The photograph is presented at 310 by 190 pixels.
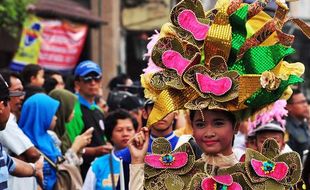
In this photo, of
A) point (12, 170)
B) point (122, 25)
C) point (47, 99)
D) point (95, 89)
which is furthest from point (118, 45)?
point (12, 170)

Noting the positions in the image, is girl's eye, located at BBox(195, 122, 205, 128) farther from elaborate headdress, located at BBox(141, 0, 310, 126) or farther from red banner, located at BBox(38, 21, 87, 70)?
red banner, located at BBox(38, 21, 87, 70)

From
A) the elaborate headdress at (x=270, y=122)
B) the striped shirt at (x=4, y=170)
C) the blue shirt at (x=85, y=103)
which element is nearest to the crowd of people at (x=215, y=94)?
the striped shirt at (x=4, y=170)

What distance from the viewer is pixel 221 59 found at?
591cm

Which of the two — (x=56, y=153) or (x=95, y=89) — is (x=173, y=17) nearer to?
(x=56, y=153)

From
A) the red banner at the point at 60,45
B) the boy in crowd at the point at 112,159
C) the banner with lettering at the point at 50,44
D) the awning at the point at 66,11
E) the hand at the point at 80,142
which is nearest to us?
the boy in crowd at the point at 112,159

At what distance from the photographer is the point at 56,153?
9.31 meters

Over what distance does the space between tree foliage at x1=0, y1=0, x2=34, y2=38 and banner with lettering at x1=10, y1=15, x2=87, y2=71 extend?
0.60 meters

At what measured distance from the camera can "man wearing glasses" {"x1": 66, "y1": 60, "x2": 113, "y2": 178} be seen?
1027cm

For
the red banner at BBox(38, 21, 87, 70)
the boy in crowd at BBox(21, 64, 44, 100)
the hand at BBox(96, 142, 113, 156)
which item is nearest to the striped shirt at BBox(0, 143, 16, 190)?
the hand at BBox(96, 142, 113, 156)

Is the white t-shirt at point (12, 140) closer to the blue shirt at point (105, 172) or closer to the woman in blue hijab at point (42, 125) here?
the blue shirt at point (105, 172)

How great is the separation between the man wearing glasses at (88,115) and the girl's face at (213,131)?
13.2ft

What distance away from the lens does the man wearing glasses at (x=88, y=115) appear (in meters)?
10.3

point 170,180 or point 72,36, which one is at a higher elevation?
point 72,36

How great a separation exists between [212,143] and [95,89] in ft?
17.0
